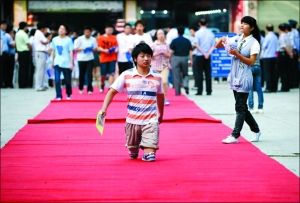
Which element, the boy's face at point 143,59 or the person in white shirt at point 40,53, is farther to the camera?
the person in white shirt at point 40,53

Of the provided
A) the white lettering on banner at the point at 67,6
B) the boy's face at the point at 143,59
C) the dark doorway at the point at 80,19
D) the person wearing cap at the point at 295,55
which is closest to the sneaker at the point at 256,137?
the boy's face at the point at 143,59

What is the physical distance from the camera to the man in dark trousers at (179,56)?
68.9ft

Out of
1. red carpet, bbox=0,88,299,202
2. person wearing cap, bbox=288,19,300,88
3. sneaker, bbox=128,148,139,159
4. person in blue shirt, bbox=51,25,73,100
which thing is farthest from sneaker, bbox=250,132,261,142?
person wearing cap, bbox=288,19,300,88

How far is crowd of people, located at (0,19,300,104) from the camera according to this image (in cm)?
1886

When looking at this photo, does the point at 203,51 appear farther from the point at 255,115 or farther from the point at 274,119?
the point at 274,119

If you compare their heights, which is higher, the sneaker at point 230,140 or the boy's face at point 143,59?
the boy's face at point 143,59

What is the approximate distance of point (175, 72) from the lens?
2120 cm

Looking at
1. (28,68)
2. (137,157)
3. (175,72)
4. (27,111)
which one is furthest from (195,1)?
(137,157)

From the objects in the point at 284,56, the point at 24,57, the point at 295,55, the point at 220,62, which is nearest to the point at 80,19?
the point at 24,57

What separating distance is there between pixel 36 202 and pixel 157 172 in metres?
1.91

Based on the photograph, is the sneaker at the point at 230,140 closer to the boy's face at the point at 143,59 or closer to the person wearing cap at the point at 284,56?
the boy's face at the point at 143,59

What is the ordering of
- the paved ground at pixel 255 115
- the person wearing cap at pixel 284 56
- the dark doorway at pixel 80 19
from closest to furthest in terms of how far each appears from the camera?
the paved ground at pixel 255 115 < the person wearing cap at pixel 284 56 < the dark doorway at pixel 80 19

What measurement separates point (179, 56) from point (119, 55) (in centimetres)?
153

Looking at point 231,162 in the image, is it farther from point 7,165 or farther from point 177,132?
point 177,132
